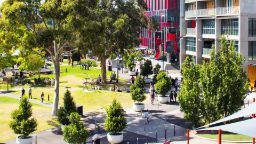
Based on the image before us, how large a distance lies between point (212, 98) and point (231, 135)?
3353 millimetres

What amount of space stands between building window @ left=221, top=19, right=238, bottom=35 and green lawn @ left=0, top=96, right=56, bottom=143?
25773 mm

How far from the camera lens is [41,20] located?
123 ft

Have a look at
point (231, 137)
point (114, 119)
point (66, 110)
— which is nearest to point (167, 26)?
point (66, 110)

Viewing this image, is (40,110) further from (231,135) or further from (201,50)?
(201,50)

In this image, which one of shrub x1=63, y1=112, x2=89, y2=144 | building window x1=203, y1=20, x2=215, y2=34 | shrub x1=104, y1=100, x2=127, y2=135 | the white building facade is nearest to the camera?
shrub x1=63, y1=112, x2=89, y2=144

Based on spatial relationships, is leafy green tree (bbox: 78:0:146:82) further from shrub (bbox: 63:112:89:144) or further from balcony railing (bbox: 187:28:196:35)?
shrub (bbox: 63:112:89:144)

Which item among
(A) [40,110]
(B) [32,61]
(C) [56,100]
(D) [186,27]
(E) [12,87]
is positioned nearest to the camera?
(C) [56,100]

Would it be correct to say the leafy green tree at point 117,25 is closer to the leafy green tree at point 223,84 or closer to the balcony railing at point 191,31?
the balcony railing at point 191,31

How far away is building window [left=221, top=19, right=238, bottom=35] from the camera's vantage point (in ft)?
179

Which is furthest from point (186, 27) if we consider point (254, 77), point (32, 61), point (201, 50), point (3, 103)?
point (3, 103)

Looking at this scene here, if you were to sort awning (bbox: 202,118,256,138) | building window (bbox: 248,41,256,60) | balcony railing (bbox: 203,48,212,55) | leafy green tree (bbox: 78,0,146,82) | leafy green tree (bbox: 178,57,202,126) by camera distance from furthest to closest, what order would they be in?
balcony railing (bbox: 203,48,212,55), leafy green tree (bbox: 78,0,146,82), building window (bbox: 248,41,256,60), leafy green tree (bbox: 178,57,202,126), awning (bbox: 202,118,256,138)

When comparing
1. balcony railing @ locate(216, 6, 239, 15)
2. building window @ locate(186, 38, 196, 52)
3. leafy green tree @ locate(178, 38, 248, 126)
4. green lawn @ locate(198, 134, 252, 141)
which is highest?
balcony railing @ locate(216, 6, 239, 15)

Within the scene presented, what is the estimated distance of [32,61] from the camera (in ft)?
206

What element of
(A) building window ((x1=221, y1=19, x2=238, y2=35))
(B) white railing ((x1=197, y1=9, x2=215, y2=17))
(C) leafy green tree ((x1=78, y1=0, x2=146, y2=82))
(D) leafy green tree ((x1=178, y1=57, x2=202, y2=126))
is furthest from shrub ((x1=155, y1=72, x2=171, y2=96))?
(B) white railing ((x1=197, y1=9, x2=215, y2=17))
